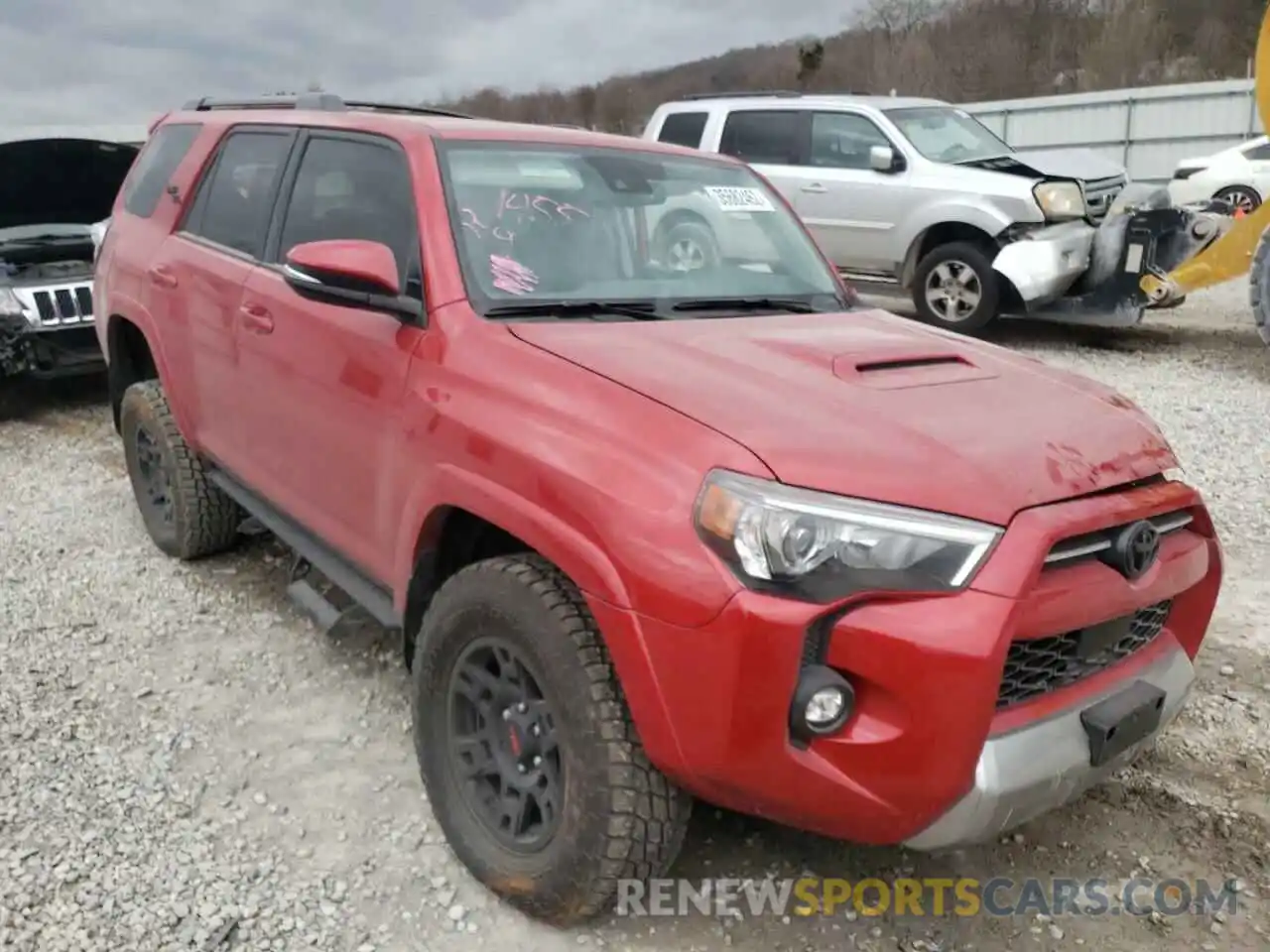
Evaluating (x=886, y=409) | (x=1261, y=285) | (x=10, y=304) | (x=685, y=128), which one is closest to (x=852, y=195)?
(x=685, y=128)

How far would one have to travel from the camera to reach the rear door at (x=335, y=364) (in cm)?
296

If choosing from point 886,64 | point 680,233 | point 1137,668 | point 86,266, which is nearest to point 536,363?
point 680,233

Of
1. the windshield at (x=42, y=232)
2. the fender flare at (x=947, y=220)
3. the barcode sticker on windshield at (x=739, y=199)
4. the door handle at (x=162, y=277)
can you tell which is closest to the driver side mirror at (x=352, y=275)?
the barcode sticker on windshield at (x=739, y=199)

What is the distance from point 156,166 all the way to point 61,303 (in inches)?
108

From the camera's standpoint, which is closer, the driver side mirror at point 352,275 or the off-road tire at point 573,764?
the off-road tire at point 573,764

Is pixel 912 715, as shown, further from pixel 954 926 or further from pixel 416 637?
pixel 416 637

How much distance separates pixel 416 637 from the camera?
2836mm

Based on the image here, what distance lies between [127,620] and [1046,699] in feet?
11.4

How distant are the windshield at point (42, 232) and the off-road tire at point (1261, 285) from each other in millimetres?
8670

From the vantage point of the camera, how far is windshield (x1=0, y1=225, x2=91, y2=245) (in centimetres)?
746

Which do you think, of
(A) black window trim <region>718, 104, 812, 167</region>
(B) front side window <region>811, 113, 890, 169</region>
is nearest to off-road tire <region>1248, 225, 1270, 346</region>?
(B) front side window <region>811, 113, 890, 169</region>

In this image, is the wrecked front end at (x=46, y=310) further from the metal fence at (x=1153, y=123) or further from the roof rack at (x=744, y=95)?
the metal fence at (x=1153, y=123)

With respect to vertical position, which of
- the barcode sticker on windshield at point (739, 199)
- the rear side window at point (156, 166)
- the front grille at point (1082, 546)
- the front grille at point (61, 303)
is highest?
the rear side window at point (156, 166)

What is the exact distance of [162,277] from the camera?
173 inches
